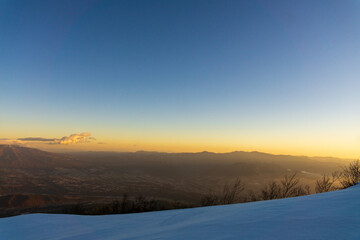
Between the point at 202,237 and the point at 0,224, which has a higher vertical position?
the point at 202,237

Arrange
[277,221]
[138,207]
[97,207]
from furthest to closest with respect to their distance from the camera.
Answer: [97,207] → [138,207] → [277,221]

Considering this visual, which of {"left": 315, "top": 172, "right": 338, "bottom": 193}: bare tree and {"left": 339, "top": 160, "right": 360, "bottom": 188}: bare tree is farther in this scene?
{"left": 315, "top": 172, "right": 338, "bottom": 193}: bare tree

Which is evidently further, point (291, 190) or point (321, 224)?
point (291, 190)

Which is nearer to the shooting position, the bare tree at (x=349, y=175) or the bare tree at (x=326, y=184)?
the bare tree at (x=349, y=175)

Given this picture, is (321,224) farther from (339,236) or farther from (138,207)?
(138,207)

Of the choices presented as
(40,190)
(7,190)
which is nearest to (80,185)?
(40,190)

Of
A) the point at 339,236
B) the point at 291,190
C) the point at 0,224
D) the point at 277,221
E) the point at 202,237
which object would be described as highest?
the point at 339,236

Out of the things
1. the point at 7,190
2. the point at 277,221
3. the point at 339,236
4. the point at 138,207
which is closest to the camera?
the point at 339,236

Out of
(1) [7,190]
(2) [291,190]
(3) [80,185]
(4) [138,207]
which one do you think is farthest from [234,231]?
(1) [7,190]

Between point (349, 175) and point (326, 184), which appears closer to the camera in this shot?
point (349, 175)
